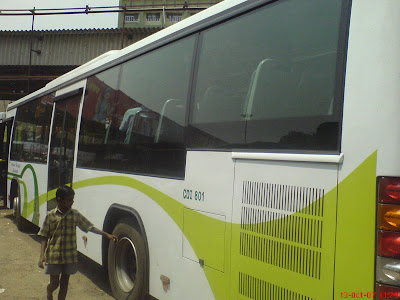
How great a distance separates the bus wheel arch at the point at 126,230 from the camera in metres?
3.94

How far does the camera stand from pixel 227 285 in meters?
2.82

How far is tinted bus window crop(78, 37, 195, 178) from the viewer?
3.65 meters

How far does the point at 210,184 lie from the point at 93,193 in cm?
258

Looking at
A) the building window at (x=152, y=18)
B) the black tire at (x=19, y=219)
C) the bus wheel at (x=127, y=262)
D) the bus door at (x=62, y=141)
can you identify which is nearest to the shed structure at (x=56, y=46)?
the black tire at (x=19, y=219)

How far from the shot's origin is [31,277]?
222 inches

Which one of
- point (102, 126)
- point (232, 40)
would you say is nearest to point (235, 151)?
point (232, 40)

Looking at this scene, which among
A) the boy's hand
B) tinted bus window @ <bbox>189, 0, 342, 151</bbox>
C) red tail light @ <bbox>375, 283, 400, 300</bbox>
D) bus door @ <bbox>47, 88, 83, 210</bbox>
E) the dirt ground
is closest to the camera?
red tail light @ <bbox>375, 283, 400, 300</bbox>

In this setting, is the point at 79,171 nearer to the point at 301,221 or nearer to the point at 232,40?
the point at 232,40

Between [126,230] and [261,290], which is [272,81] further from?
[126,230]

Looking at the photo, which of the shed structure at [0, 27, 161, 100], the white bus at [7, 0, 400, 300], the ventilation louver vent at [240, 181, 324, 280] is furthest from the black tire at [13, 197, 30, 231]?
the ventilation louver vent at [240, 181, 324, 280]

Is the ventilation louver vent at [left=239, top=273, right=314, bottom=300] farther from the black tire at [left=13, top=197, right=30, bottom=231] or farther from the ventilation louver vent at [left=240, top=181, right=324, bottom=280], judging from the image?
the black tire at [left=13, top=197, right=30, bottom=231]

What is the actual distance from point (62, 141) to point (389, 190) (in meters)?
5.59

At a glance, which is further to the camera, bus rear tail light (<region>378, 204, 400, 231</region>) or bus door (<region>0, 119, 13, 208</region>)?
bus door (<region>0, 119, 13, 208</region>)

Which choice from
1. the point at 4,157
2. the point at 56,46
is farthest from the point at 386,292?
the point at 56,46
